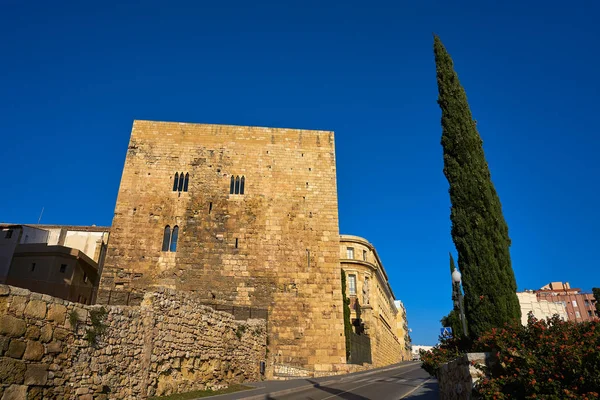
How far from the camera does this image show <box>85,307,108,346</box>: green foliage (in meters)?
8.67

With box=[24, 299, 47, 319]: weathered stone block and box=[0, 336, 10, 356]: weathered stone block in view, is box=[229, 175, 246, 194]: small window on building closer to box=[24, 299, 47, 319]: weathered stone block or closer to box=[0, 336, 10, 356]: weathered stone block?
box=[24, 299, 47, 319]: weathered stone block

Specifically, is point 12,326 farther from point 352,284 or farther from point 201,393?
point 352,284

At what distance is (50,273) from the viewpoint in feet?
82.8

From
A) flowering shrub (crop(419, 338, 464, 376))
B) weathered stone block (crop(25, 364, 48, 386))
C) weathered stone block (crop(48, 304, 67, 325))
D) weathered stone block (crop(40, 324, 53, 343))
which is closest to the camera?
weathered stone block (crop(25, 364, 48, 386))

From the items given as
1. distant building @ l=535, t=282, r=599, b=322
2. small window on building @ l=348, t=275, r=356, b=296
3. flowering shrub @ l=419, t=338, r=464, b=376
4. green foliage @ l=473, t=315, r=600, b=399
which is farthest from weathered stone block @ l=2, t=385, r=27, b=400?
distant building @ l=535, t=282, r=599, b=322

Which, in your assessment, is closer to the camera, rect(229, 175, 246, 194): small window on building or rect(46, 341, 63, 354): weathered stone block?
rect(46, 341, 63, 354): weathered stone block

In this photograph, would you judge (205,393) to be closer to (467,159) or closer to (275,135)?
(467,159)

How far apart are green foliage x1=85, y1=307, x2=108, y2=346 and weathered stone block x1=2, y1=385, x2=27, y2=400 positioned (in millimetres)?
1916

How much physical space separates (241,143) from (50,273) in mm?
15369

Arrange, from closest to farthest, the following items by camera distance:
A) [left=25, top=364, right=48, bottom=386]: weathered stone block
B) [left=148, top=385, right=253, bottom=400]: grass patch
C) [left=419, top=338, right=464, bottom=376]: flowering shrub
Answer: [left=25, top=364, right=48, bottom=386]: weathered stone block, [left=419, top=338, right=464, bottom=376]: flowering shrub, [left=148, top=385, right=253, bottom=400]: grass patch

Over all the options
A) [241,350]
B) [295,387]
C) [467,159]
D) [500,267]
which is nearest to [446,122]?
[467,159]

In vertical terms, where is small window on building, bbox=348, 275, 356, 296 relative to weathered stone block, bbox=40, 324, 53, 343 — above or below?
above

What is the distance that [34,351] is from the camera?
707 cm

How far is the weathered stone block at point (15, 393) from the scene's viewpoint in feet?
20.8
